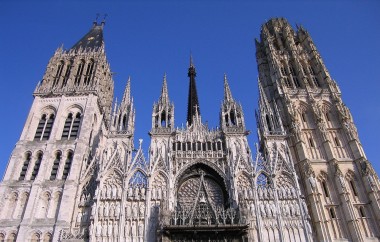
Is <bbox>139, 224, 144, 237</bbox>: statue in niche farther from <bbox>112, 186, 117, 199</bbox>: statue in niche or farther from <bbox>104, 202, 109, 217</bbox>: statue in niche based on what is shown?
<bbox>112, 186, 117, 199</bbox>: statue in niche

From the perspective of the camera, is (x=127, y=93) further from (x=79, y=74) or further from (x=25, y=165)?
→ (x=25, y=165)

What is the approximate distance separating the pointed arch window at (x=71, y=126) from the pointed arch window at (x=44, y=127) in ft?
4.41

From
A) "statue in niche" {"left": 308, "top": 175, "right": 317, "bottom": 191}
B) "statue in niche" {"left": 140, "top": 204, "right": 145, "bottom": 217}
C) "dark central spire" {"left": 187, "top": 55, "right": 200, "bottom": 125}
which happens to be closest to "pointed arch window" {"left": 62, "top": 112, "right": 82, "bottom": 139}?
"statue in niche" {"left": 140, "top": 204, "right": 145, "bottom": 217}

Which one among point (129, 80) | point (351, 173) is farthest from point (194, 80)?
point (351, 173)

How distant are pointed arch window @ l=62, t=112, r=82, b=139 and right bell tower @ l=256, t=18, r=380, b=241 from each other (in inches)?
662

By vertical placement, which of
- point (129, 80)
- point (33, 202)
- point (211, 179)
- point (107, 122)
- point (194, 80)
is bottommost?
point (33, 202)

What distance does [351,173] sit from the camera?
2762cm

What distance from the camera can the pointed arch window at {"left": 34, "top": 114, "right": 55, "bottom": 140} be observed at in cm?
2986

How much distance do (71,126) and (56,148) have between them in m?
2.64

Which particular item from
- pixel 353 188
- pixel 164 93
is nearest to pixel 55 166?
pixel 164 93

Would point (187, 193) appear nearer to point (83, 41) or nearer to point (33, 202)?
point (33, 202)

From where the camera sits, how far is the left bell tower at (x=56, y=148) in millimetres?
24750

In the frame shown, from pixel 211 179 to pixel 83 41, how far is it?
24462 mm

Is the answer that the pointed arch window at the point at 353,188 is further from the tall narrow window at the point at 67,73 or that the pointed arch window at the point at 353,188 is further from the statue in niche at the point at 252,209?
the tall narrow window at the point at 67,73
